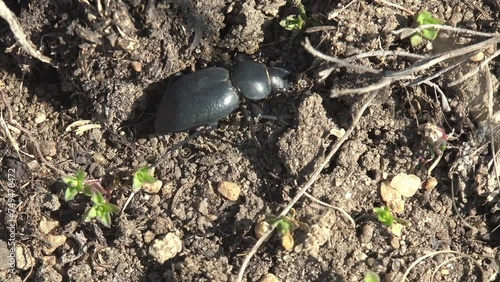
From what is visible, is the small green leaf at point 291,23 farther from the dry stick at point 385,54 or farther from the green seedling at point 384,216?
Answer: the green seedling at point 384,216

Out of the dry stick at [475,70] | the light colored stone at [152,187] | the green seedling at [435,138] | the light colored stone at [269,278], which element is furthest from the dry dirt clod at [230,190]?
the dry stick at [475,70]

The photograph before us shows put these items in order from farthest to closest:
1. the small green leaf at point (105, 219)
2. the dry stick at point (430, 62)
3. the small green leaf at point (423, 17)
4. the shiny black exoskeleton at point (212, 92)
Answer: the shiny black exoskeleton at point (212, 92) < the small green leaf at point (105, 219) < the small green leaf at point (423, 17) < the dry stick at point (430, 62)

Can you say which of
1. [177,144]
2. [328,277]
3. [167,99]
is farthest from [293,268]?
[167,99]

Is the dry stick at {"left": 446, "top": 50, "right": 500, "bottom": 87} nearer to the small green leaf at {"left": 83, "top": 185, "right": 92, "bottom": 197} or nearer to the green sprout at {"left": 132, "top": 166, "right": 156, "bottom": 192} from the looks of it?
the green sprout at {"left": 132, "top": 166, "right": 156, "bottom": 192}

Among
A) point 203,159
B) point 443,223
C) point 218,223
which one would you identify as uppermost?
point 203,159

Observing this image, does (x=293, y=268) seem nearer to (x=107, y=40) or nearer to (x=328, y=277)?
(x=328, y=277)

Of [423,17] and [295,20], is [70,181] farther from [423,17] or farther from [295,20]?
[423,17]
